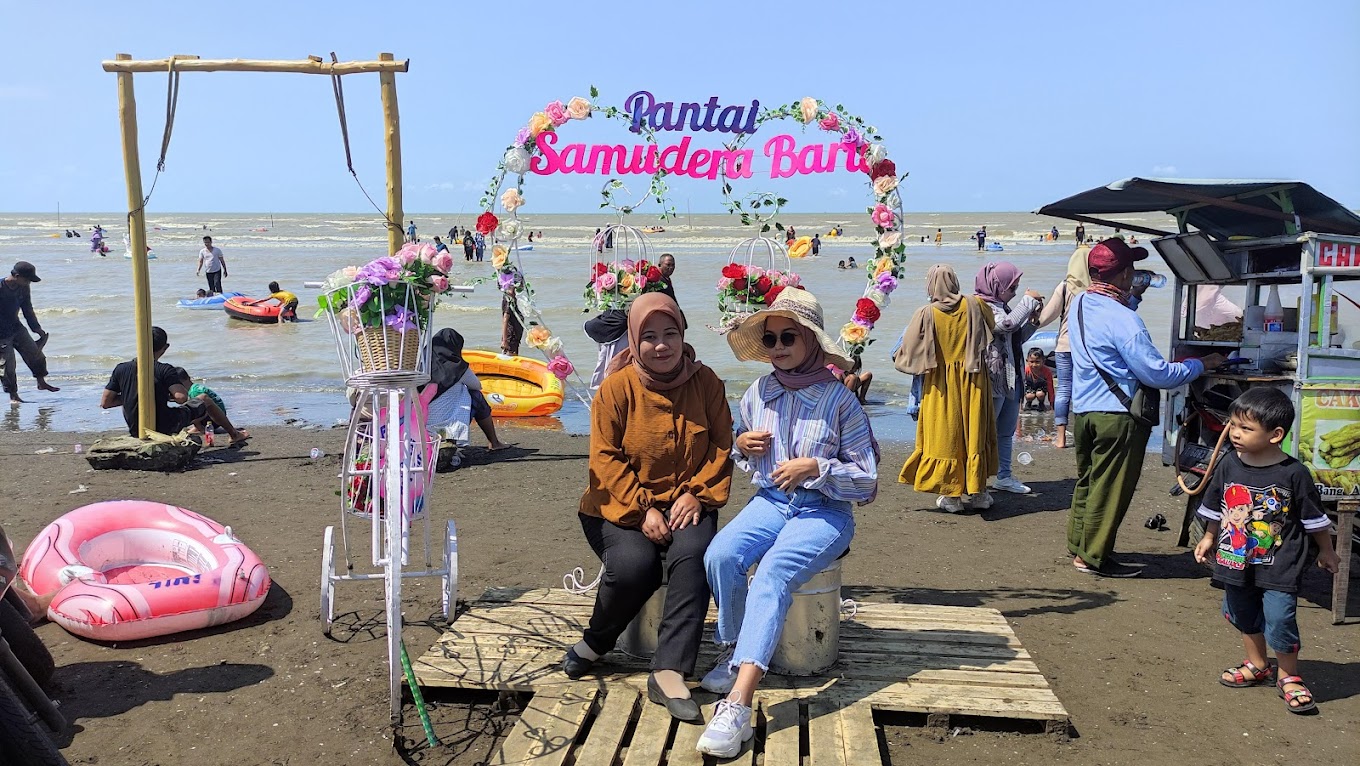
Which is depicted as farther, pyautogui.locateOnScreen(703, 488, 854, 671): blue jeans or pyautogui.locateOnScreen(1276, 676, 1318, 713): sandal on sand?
pyautogui.locateOnScreen(1276, 676, 1318, 713): sandal on sand

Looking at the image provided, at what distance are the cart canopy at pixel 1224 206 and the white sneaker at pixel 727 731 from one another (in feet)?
10.6

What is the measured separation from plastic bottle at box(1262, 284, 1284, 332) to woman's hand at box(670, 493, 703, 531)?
147 inches

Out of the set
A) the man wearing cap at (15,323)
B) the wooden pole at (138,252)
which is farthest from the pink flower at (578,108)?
the man wearing cap at (15,323)

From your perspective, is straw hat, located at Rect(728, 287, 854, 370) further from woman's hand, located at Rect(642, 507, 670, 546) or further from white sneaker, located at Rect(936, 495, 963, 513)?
white sneaker, located at Rect(936, 495, 963, 513)

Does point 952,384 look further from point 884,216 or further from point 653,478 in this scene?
point 653,478

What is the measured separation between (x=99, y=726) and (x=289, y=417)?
8275 millimetres

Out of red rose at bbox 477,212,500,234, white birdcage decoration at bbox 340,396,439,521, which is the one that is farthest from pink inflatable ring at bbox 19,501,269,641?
red rose at bbox 477,212,500,234

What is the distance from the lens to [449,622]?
192 inches

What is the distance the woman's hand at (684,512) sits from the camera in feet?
12.9

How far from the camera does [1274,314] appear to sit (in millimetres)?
5758

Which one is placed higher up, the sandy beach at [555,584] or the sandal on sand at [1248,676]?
the sandal on sand at [1248,676]

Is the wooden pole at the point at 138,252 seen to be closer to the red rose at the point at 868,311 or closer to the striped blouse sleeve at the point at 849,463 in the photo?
the red rose at the point at 868,311

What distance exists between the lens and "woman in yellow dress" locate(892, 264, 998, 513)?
7.01m

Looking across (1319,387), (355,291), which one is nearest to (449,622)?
(355,291)
